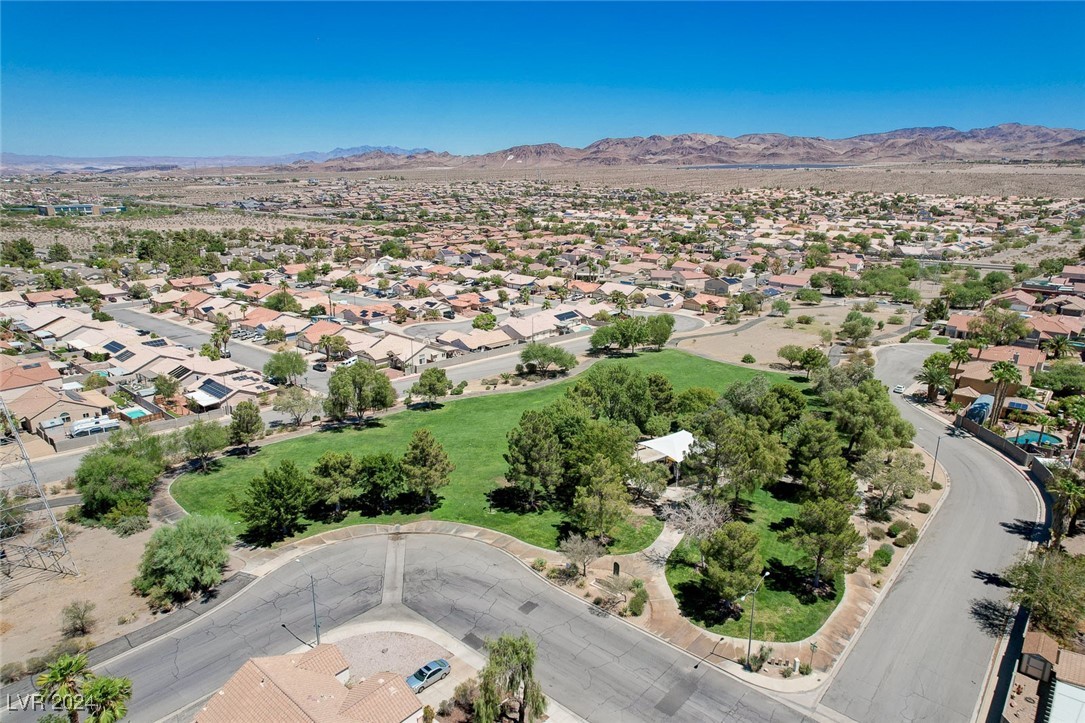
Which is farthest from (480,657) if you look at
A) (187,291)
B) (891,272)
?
(891,272)

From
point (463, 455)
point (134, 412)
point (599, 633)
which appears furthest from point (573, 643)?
point (134, 412)

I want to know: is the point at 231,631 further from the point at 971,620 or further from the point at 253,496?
the point at 971,620

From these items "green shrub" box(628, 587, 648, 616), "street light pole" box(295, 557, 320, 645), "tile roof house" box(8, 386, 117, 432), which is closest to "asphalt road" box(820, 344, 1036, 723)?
"green shrub" box(628, 587, 648, 616)

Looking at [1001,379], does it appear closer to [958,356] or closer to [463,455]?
[958,356]

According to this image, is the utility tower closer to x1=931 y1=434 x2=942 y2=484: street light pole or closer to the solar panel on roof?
the solar panel on roof

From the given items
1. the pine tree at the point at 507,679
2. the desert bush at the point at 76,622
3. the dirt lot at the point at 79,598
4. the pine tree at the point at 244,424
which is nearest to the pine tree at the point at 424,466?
the dirt lot at the point at 79,598

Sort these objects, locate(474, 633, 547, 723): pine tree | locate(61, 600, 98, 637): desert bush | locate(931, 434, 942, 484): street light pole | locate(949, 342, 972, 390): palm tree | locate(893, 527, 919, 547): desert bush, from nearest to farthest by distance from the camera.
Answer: locate(474, 633, 547, 723): pine tree < locate(61, 600, 98, 637): desert bush < locate(893, 527, 919, 547): desert bush < locate(931, 434, 942, 484): street light pole < locate(949, 342, 972, 390): palm tree
